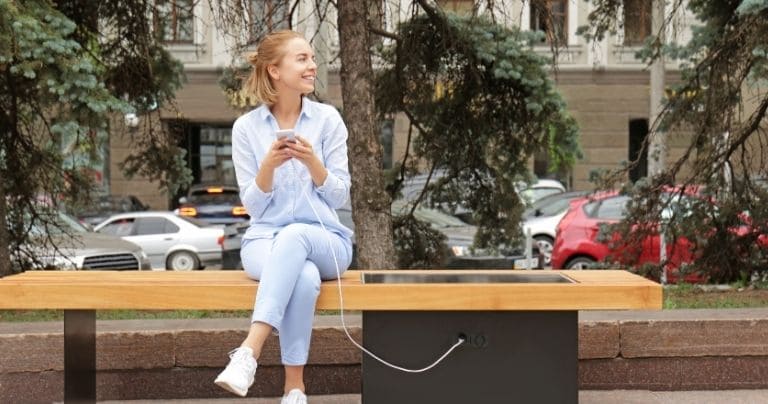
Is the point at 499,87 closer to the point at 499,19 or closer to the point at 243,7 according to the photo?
the point at 499,19

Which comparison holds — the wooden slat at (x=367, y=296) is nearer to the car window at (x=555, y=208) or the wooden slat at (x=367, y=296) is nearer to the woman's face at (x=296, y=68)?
the woman's face at (x=296, y=68)

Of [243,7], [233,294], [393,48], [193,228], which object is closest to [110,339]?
[233,294]

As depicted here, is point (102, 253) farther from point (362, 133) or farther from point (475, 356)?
point (475, 356)

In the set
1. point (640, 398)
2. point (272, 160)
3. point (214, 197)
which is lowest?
point (640, 398)

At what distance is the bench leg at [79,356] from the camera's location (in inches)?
194

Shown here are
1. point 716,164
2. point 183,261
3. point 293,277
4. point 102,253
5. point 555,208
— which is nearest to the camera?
point 293,277

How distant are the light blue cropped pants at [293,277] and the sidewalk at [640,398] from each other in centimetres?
122

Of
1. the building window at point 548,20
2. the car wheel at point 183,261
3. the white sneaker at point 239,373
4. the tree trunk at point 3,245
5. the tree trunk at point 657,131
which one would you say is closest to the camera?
the white sneaker at point 239,373

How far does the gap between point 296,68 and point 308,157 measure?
1.53 feet

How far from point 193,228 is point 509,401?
15.2m

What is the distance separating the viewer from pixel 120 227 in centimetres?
1984

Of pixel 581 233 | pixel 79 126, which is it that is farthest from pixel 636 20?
pixel 581 233

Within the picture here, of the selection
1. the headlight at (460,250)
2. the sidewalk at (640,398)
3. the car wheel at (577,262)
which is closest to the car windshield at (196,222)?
the car wheel at (577,262)

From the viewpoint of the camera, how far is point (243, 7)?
27.1ft
